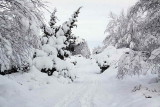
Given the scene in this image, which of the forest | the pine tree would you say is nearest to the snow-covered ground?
the forest

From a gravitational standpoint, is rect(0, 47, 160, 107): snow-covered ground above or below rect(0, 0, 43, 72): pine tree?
below

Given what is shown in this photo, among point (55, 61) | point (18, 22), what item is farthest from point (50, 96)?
point (18, 22)

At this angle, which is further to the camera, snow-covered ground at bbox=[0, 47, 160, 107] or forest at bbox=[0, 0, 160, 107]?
snow-covered ground at bbox=[0, 47, 160, 107]

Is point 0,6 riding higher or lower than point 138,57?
higher

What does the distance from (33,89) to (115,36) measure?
25677mm

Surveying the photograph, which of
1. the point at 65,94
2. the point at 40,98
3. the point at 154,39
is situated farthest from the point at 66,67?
the point at 154,39

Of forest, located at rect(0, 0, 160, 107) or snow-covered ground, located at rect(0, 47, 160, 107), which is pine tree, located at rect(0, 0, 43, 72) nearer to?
forest, located at rect(0, 0, 160, 107)

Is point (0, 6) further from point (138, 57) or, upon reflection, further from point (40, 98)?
point (138, 57)

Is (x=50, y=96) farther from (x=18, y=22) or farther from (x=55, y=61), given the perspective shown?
(x=18, y=22)

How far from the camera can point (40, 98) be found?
39.5 feet

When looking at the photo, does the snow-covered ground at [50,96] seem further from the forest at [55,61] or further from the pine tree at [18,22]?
the pine tree at [18,22]

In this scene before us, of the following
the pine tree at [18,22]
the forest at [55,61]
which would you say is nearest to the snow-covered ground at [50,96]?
the forest at [55,61]

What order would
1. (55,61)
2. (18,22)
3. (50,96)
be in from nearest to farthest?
(18,22) → (50,96) → (55,61)

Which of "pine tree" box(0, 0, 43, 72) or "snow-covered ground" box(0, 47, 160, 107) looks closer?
"pine tree" box(0, 0, 43, 72)
